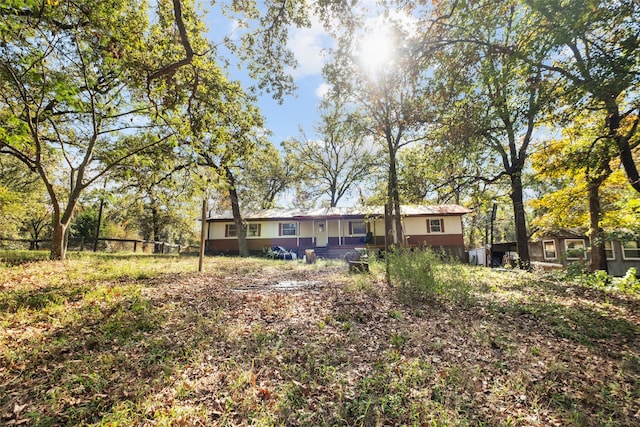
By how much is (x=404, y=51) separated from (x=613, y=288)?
7780 millimetres

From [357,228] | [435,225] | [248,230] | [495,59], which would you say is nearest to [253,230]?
[248,230]

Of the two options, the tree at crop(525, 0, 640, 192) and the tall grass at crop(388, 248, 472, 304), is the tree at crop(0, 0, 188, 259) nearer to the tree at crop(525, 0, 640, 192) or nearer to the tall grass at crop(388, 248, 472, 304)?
the tall grass at crop(388, 248, 472, 304)

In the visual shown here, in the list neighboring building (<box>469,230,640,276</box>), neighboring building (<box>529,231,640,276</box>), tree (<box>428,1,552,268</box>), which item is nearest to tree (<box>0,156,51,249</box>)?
tree (<box>428,1,552,268</box>)

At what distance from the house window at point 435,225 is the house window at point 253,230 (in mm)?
13417

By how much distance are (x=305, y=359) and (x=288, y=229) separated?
1915cm

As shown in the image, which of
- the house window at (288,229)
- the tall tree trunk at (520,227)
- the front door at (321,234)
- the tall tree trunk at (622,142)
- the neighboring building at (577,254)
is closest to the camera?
the tall tree trunk at (622,142)

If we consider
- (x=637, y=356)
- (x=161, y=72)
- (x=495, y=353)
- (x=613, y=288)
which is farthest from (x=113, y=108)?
(x=613, y=288)

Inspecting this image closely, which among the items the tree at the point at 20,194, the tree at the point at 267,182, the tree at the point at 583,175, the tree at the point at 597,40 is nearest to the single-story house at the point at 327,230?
the tree at the point at 267,182

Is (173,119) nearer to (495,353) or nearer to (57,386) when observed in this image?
(57,386)

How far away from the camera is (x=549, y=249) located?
20.0 m

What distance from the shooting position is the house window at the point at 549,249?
1941 centimetres

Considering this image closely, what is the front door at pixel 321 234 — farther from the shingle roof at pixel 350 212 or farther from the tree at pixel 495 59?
the tree at pixel 495 59

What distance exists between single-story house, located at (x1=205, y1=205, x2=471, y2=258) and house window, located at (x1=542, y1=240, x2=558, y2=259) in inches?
251

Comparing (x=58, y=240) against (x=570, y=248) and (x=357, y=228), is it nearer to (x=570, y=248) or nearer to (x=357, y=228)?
(x=357, y=228)
